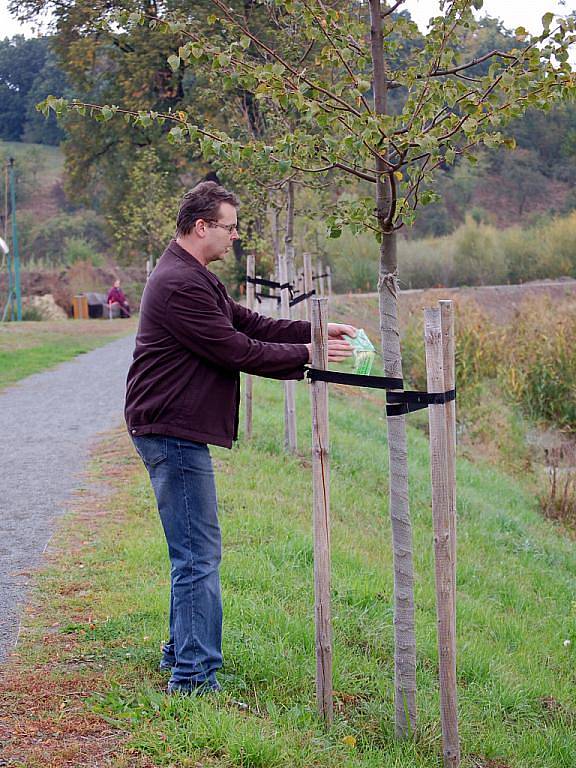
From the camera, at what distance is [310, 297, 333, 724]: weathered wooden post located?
4.23m

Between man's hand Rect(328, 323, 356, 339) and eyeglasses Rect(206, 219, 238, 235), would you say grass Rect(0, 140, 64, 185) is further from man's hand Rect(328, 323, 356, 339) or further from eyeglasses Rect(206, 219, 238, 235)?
man's hand Rect(328, 323, 356, 339)

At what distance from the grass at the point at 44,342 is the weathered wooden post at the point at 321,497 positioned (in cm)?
1345

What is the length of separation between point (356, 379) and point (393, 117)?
1.04 metres

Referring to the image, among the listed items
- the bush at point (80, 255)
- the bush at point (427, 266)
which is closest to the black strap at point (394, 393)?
the bush at point (427, 266)

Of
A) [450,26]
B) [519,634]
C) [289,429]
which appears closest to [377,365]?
[289,429]

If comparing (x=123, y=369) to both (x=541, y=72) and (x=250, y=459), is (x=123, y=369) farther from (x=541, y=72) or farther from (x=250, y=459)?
(x=541, y=72)

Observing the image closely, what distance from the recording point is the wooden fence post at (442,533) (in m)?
3.93

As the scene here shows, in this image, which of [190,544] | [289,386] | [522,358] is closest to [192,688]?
[190,544]

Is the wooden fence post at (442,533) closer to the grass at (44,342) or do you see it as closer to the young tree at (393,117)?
the young tree at (393,117)

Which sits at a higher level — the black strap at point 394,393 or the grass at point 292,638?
the black strap at point 394,393

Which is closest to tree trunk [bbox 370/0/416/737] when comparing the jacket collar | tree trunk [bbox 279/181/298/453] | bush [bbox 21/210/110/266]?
the jacket collar

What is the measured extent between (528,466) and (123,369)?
8105mm

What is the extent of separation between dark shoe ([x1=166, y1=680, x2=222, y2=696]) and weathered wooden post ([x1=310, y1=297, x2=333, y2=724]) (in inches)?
18.2

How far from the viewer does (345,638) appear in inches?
219
